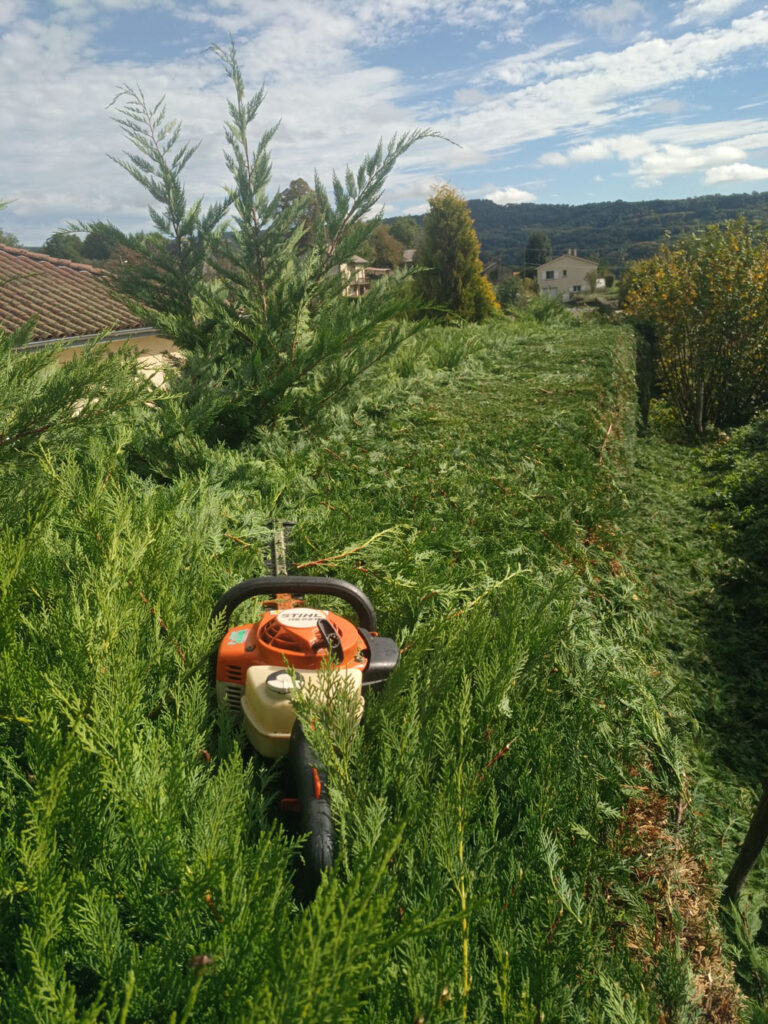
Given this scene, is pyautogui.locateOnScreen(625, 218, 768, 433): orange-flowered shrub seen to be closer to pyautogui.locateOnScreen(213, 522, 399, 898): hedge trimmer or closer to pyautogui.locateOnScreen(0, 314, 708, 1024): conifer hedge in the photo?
pyautogui.locateOnScreen(0, 314, 708, 1024): conifer hedge

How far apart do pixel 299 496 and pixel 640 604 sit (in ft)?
8.38

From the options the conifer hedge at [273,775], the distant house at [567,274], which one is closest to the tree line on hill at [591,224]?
the distant house at [567,274]

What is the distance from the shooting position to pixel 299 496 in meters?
4.27

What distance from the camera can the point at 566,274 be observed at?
9662cm

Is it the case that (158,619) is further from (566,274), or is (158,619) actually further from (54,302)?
(566,274)

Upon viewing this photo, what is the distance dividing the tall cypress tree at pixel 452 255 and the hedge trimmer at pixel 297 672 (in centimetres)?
1970

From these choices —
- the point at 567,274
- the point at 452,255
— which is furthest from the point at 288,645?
the point at 567,274

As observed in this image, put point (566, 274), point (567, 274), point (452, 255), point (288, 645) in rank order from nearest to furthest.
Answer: point (288, 645) < point (452, 255) < point (567, 274) < point (566, 274)

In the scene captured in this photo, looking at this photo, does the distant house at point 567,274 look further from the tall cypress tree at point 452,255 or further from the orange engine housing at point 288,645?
the orange engine housing at point 288,645

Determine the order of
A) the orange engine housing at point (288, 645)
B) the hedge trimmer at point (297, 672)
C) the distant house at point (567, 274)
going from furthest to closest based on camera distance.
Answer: the distant house at point (567, 274) → the orange engine housing at point (288, 645) → the hedge trimmer at point (297, 672)

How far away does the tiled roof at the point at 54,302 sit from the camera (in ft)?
35.3

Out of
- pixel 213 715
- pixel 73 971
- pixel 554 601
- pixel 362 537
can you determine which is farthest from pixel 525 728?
pixel 362 537

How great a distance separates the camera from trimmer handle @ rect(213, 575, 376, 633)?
202cm

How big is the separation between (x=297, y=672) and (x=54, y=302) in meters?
13.3
